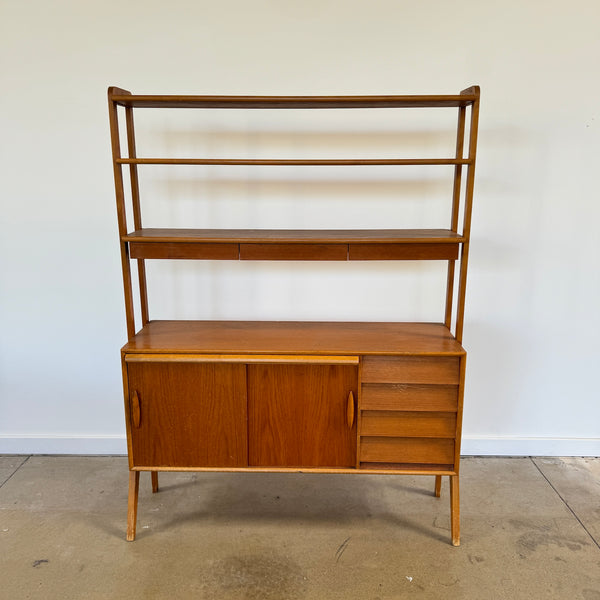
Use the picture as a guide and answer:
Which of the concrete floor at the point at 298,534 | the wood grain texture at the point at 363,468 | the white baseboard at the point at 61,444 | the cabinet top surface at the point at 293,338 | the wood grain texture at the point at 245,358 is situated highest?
the cabinet top surface at the point at 293,338

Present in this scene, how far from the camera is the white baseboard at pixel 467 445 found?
8.62 ft

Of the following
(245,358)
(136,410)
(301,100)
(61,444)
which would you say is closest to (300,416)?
(245,358)

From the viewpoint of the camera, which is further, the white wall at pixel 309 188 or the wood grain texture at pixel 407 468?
the white wall at pixel 309 188

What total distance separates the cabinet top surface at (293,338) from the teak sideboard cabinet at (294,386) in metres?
0.01

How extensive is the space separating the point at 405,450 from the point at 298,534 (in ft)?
1.87

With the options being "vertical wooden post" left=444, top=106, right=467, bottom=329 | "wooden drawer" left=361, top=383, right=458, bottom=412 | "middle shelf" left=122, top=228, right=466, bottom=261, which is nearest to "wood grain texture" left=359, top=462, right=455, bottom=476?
"wooden drawer" left=361, top=383, right=458, bottom=412

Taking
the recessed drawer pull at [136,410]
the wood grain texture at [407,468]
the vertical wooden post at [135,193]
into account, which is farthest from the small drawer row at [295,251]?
the wood grain texture at [407,468]

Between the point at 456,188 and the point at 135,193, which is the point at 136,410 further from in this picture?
the point at 456,188

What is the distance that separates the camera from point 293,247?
199 cm

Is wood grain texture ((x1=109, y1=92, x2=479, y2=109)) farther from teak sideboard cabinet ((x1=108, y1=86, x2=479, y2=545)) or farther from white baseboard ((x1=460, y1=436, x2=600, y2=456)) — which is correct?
white baseboard ((x1=460, y1=436, x2=600, y2=456))

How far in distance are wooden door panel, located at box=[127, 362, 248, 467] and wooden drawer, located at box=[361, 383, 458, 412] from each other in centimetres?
51

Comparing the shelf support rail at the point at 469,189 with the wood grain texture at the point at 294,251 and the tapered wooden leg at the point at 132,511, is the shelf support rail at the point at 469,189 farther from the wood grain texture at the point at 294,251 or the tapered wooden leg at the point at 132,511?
the tapered wooden leg at the point at 132,511

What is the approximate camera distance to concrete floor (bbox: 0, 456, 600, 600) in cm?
180

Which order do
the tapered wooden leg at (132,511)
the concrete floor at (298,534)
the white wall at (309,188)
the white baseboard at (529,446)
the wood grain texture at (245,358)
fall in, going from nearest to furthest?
→ the concrete floor at (298,534)
the wood grain texture at (245,358)
the tapered wooden leg at (132,511)
the white wall at (309,188)
the white baseboard at (529,446)
